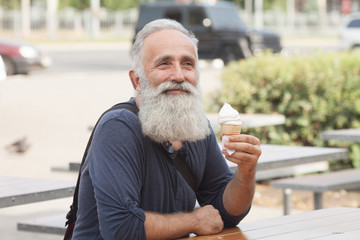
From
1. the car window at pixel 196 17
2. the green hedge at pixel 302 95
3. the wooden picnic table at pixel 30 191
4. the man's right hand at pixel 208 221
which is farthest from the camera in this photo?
the car window at pixel 196 17

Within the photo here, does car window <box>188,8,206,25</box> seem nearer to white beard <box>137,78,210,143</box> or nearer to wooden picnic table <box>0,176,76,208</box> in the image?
wooden picnic table <box>0,176,76,208</box>

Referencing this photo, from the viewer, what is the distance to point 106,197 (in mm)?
2674

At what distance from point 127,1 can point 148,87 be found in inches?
2428

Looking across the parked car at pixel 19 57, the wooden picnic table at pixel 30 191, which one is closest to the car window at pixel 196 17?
the parked car at pixel 19 57

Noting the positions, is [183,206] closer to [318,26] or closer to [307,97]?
[307,97]

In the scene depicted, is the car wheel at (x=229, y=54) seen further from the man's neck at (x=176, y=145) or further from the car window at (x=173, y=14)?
the man's neck at (x=176, y=145)

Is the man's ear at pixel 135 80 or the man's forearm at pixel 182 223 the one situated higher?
the man's ear at pixel 135 80

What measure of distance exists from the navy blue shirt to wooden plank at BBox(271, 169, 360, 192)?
3193 millimetres

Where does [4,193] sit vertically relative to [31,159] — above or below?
above

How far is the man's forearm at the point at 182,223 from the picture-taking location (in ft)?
9.09

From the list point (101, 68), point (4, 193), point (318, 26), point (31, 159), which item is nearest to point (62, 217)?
point (4, 193)

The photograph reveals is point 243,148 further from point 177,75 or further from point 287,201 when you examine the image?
point 287,201

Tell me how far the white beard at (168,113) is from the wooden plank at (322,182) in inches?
135

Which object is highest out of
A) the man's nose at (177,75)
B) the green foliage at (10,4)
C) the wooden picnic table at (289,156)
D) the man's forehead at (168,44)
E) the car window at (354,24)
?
the man's forehead at (168,44)
